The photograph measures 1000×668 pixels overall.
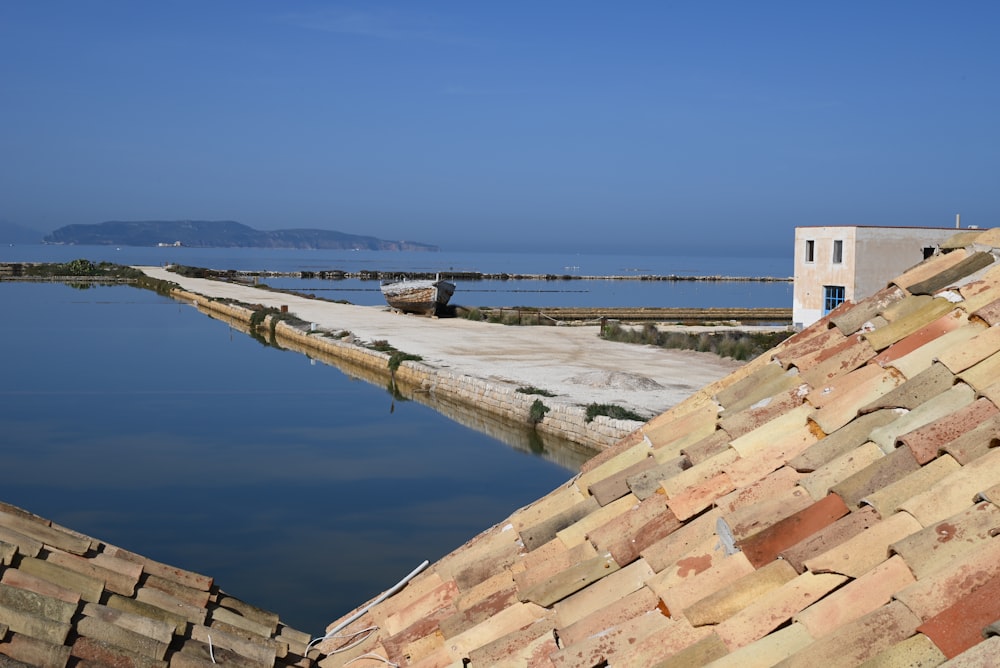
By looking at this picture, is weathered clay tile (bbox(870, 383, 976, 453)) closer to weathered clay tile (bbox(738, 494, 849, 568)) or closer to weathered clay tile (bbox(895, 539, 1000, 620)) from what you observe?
weathered clay tile (bbox(738, 494, 849, 568))

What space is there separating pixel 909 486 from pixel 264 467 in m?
8.88

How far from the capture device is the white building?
20125 mm

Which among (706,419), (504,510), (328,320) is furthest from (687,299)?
(706,419)

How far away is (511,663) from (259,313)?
2342 centimetres

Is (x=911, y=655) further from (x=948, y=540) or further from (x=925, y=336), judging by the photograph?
(x=925, y=336)

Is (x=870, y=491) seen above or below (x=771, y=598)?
above

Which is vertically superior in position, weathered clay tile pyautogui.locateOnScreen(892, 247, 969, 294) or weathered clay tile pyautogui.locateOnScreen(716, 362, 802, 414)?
weathered clay tile pyautogui.locateOnScreen(892, 247, 969, 294)

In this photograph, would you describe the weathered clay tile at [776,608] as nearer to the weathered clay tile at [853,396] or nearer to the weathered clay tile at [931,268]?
the weathered clay tile at [853,396]

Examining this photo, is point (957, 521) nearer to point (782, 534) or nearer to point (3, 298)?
point (782, 534)

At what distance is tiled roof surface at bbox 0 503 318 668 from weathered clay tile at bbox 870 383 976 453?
147cm

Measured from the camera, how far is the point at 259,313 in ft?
81.9

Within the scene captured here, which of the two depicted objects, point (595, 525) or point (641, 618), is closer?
point (641, 618)

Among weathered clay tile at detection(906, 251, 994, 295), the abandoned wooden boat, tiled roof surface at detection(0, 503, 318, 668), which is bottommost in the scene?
the abandoned wooden boat

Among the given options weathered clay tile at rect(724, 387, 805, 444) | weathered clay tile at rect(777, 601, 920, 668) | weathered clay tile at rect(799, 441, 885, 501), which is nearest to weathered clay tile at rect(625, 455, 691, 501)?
weathered clay tile at rect(724, 387, 805, 444)
